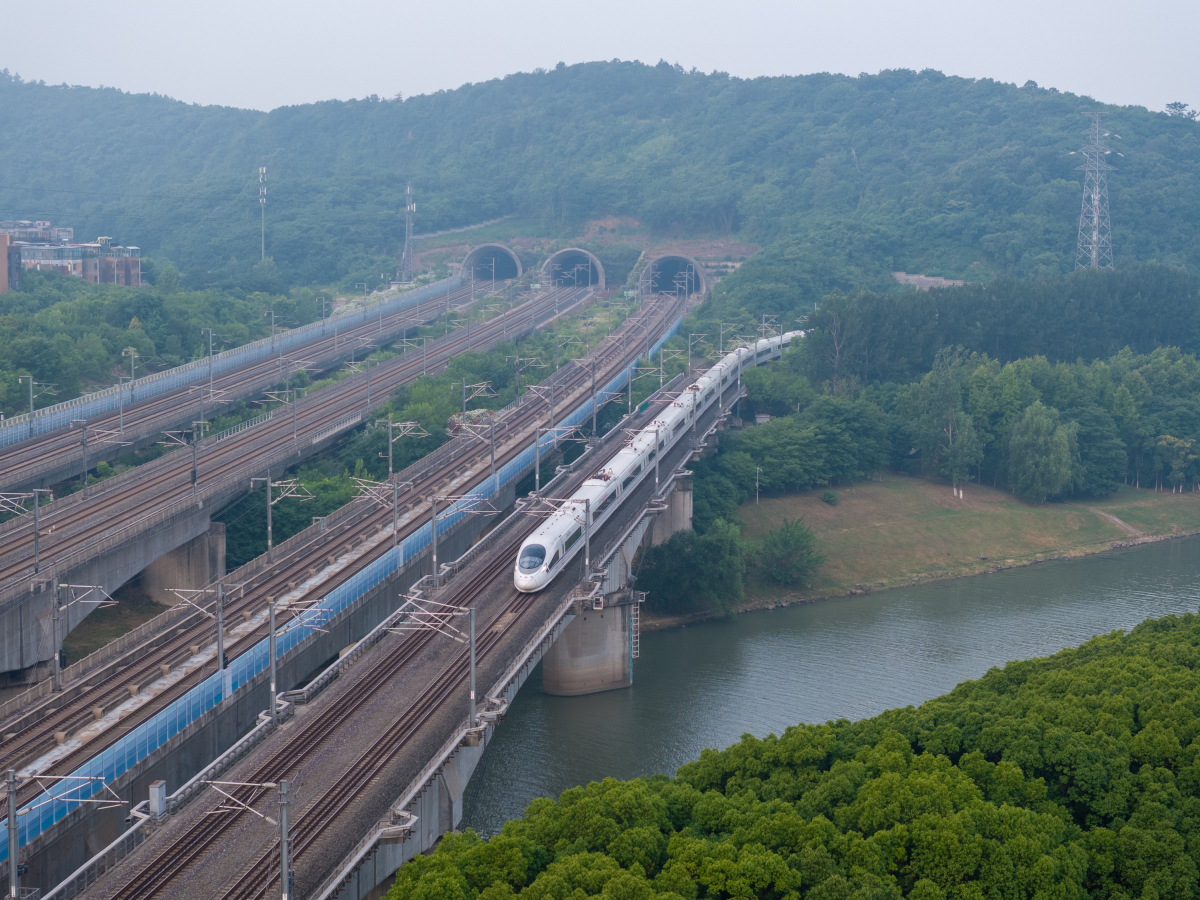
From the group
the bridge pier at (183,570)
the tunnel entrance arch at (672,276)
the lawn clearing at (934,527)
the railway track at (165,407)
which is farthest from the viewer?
the tunnel entrance arch at (672,276)

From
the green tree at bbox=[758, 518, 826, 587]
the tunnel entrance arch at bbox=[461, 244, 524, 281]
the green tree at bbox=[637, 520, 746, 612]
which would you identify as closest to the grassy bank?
the green tree at bbox=[758, 518, 826, 587]

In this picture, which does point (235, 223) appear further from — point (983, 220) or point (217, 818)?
point (217, 818)

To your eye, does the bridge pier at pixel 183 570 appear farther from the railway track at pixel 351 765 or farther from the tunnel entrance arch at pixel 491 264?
the tunnel entrance arch at pixel 491 264

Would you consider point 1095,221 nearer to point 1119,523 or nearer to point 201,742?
point 1119,523

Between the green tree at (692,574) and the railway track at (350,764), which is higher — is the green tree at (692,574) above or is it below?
below

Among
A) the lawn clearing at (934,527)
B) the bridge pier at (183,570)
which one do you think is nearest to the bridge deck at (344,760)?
the bridge pier at (183,570)

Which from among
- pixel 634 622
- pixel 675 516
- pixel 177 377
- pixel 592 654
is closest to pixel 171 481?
pixel 592 654

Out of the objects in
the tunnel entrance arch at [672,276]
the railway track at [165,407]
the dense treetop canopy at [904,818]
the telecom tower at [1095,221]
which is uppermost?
the telecom tower at [1095,221]
